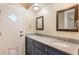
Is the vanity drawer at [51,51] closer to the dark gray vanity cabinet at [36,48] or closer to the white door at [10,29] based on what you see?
the dark gray vanity cabinet at [36,48]

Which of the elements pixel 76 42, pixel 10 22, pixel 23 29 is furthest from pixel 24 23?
pixel 76 42

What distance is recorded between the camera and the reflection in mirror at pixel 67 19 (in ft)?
6.48

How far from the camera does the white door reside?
185 centimetres

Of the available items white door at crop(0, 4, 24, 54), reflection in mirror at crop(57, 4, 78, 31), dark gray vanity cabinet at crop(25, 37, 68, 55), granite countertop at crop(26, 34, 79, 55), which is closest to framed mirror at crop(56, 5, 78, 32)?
reflection in mirror at crop(57, 4, 78, 31)

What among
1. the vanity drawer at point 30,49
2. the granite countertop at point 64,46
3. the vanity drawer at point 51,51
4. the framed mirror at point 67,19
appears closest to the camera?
the granite countertop at point 64,46

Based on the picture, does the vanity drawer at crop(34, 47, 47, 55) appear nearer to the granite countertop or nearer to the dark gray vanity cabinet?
the dark gray vanity cabinet

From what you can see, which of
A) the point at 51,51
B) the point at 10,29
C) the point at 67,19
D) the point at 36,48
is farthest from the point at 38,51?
the point at 67,19

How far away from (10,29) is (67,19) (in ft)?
3.09

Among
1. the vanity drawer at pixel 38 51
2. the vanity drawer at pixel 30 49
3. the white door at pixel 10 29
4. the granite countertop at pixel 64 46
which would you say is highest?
the white door at pixel 10 29

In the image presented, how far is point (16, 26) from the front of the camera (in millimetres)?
1919

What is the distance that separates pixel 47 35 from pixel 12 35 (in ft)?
2.58

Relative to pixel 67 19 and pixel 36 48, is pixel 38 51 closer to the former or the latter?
pixel 36 48

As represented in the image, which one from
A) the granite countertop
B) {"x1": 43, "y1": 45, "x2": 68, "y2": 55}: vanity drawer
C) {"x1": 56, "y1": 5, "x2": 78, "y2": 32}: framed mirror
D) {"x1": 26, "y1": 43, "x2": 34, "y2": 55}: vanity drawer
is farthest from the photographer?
{"x1": 56, "y1": 5, "x2": 78, "y2": 32}: framed mirror

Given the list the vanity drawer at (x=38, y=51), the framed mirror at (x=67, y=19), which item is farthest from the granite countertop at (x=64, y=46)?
the framed mirror at (x=67, y=19)
